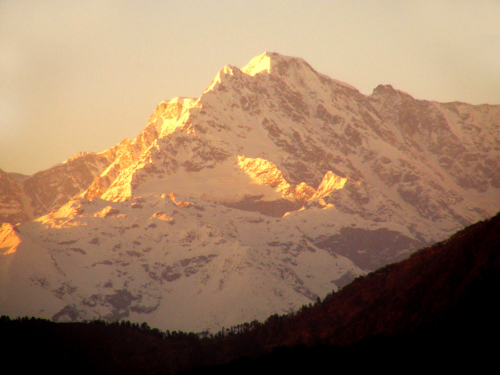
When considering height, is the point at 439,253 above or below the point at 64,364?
above

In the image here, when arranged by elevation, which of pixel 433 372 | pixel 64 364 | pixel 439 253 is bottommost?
pixel 433 372

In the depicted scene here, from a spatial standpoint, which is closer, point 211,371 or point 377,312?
point 211,371

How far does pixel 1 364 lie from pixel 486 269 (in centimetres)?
10295

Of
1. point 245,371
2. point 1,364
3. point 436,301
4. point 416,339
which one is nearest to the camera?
point 416,339

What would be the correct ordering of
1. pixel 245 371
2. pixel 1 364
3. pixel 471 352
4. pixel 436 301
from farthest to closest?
pixel 1 364 → pixel 436 301 → pixel 245 371 → pixel 471 352

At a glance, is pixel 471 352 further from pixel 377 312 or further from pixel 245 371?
pixel 377 312

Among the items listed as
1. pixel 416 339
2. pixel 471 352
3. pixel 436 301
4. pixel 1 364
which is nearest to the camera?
pixel 471 352

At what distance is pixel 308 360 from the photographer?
153 metres

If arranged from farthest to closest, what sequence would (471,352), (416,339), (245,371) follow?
1. (245,371)
2. (416,339)
3. (471,352)

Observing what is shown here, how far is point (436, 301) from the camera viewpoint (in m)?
169

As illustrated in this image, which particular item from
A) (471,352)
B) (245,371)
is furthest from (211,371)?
(471,352)

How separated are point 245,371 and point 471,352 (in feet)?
153

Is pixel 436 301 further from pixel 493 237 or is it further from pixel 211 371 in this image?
pixel 211 371

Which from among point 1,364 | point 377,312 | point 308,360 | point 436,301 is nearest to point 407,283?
point 377,312
